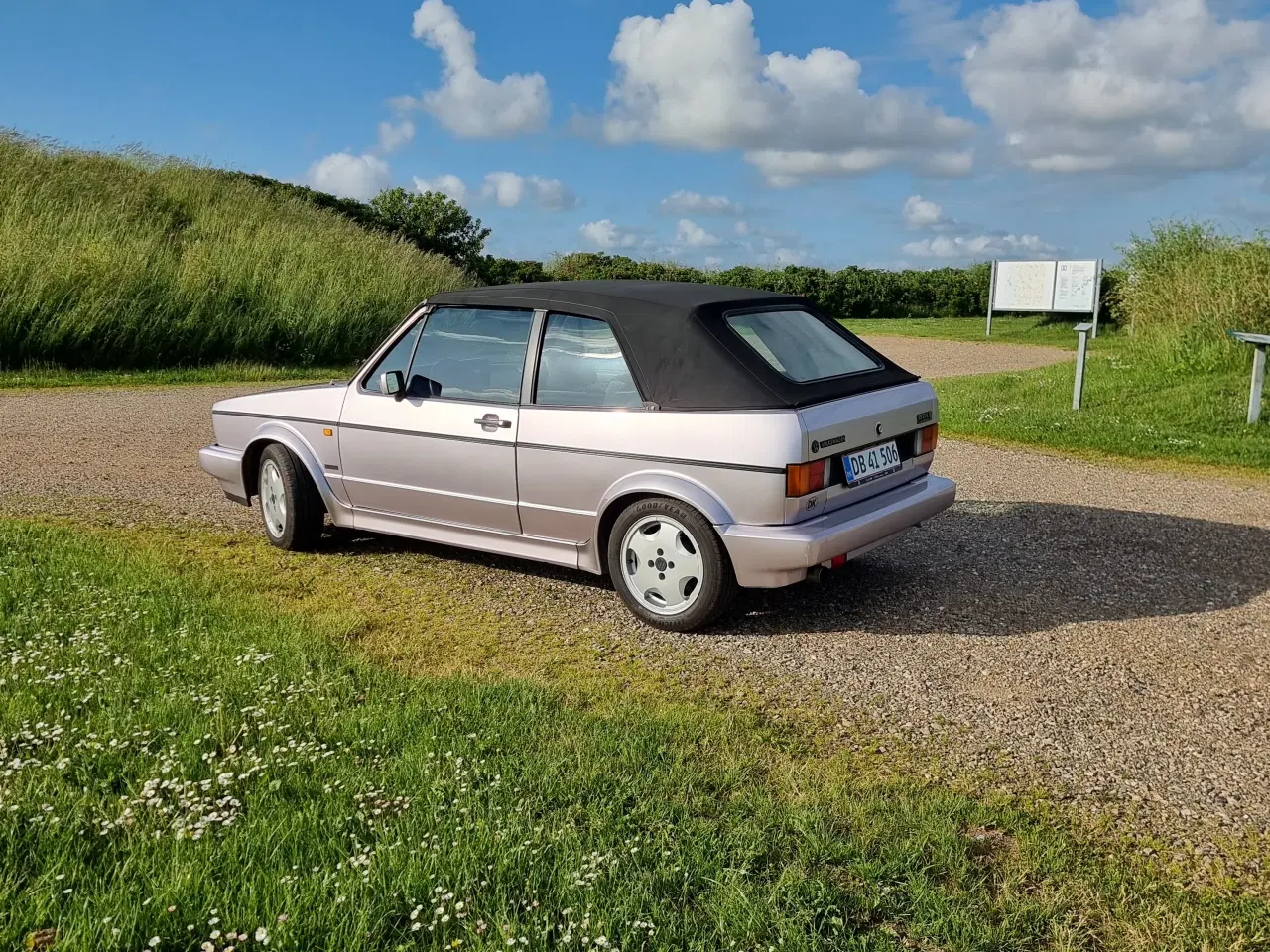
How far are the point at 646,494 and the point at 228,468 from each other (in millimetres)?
3392

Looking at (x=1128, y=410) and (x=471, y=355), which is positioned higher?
(x=471, y=355)

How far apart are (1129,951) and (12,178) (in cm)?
2579

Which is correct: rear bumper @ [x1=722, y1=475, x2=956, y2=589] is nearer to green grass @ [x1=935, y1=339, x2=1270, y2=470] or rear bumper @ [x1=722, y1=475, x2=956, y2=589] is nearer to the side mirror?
the side mirror

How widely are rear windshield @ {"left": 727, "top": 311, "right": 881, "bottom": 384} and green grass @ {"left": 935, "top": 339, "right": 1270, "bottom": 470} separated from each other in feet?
20.9

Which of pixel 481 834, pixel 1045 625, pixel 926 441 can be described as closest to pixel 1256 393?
pixel 926 441

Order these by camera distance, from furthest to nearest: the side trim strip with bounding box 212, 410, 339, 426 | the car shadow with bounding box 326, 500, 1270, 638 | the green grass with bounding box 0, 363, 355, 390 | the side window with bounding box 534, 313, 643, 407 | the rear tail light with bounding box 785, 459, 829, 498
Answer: the green grass with bounding box 0, 363, 355, 390, the side trim strip with bounding box 212, 410, 339, 426, the car shadow with bounding box 326, 500, 1270, 638, the side window with bounding box 534, 313, 643, 407, the rear tail light with bounding box 785, 459, 829, 498

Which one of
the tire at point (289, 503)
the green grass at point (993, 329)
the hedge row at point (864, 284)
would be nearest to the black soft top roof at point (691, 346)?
the tire at point (289, 503)

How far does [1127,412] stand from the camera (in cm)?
1353

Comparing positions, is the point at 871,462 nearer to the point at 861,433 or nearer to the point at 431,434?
the point at 861,433

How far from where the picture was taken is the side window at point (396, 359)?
21.6ft

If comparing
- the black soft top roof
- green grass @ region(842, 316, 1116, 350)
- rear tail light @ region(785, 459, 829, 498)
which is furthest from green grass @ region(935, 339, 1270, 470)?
green grass @ region(842, 316, 1116, 350)

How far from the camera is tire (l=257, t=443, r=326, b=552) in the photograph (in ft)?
22.7

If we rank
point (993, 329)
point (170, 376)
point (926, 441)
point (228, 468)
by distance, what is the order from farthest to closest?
point (993, 329), point (170, 376), point (228, 468), point (926, 441)

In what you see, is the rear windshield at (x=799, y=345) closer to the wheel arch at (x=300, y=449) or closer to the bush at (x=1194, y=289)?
the wheel arch at (x=300, y=449)
